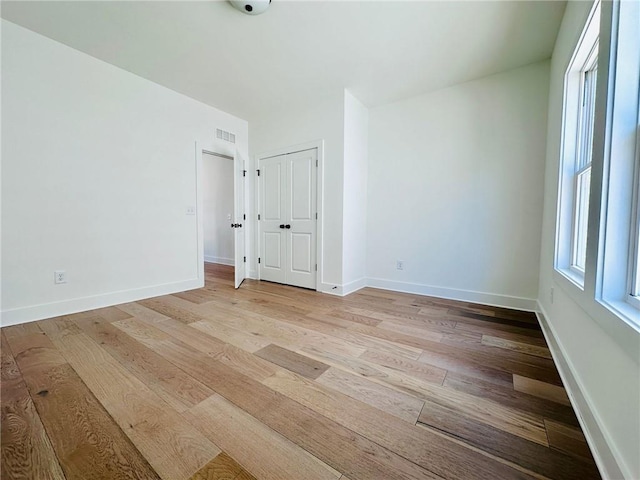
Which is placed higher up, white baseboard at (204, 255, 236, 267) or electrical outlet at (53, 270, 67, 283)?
electrical outlet at (53, 270, 67, 283)

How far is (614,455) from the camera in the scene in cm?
81

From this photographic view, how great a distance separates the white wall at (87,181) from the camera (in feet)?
6.95

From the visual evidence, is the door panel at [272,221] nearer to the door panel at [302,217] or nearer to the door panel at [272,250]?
the door panel at [272,250]

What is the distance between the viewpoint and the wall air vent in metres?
3.62

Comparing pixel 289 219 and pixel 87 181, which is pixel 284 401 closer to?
pixel 289 219

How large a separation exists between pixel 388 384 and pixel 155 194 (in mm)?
3158

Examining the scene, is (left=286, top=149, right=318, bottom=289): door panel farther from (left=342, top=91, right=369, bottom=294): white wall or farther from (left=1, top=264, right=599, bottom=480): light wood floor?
(left=1, top=264, right=599, bottom=480): light wood floor

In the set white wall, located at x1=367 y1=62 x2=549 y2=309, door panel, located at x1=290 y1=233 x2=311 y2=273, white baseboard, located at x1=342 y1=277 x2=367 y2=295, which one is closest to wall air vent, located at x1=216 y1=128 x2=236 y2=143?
door panel, located at x1=290 y1=233 x2=311 y2=273

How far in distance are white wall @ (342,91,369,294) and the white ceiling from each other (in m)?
0.39

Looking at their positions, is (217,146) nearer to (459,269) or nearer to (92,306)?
(92,306)

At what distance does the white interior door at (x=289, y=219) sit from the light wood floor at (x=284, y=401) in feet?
4.60

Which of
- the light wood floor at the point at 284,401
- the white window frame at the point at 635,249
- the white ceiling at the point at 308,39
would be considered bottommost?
the light wood floor at the point at 284,401

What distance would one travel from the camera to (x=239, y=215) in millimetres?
3666

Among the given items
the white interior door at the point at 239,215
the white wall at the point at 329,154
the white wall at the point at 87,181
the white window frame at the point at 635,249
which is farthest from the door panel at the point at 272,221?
the white window frame at the point at 635,249
